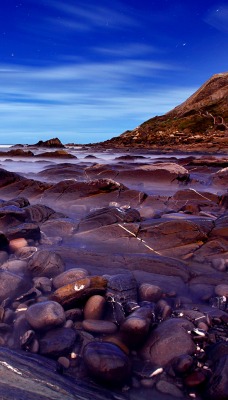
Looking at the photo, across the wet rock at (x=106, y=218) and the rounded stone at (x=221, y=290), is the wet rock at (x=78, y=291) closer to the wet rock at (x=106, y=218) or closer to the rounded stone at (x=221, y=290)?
the rounded stone at (x=221, y=290)

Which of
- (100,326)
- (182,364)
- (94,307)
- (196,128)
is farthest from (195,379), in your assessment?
(196,128)

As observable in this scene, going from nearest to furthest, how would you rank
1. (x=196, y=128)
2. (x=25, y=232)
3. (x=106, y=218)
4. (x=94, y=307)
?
(x=94, y=307) < (x=25, y=232) < (x=106, y=218) < (x=196, y=128)

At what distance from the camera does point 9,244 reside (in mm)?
5914

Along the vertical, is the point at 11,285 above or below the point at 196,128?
below

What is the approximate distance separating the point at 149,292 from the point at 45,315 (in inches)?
50.9

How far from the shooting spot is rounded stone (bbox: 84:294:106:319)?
12.6 feet

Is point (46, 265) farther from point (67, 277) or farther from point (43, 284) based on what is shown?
point (67, 277)

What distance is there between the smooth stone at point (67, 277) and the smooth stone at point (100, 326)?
2.87ft

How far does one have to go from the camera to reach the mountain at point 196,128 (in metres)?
54.0

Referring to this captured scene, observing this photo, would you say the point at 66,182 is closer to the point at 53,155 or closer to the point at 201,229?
the point at 201,229

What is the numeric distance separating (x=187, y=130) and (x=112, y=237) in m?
67.6

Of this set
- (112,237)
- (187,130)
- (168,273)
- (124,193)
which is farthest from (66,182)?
(187,130)

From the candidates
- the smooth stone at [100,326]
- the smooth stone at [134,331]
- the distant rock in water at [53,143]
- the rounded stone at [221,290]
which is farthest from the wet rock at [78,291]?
the distant rock in water at [53,143]

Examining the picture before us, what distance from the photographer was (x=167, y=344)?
327cm
